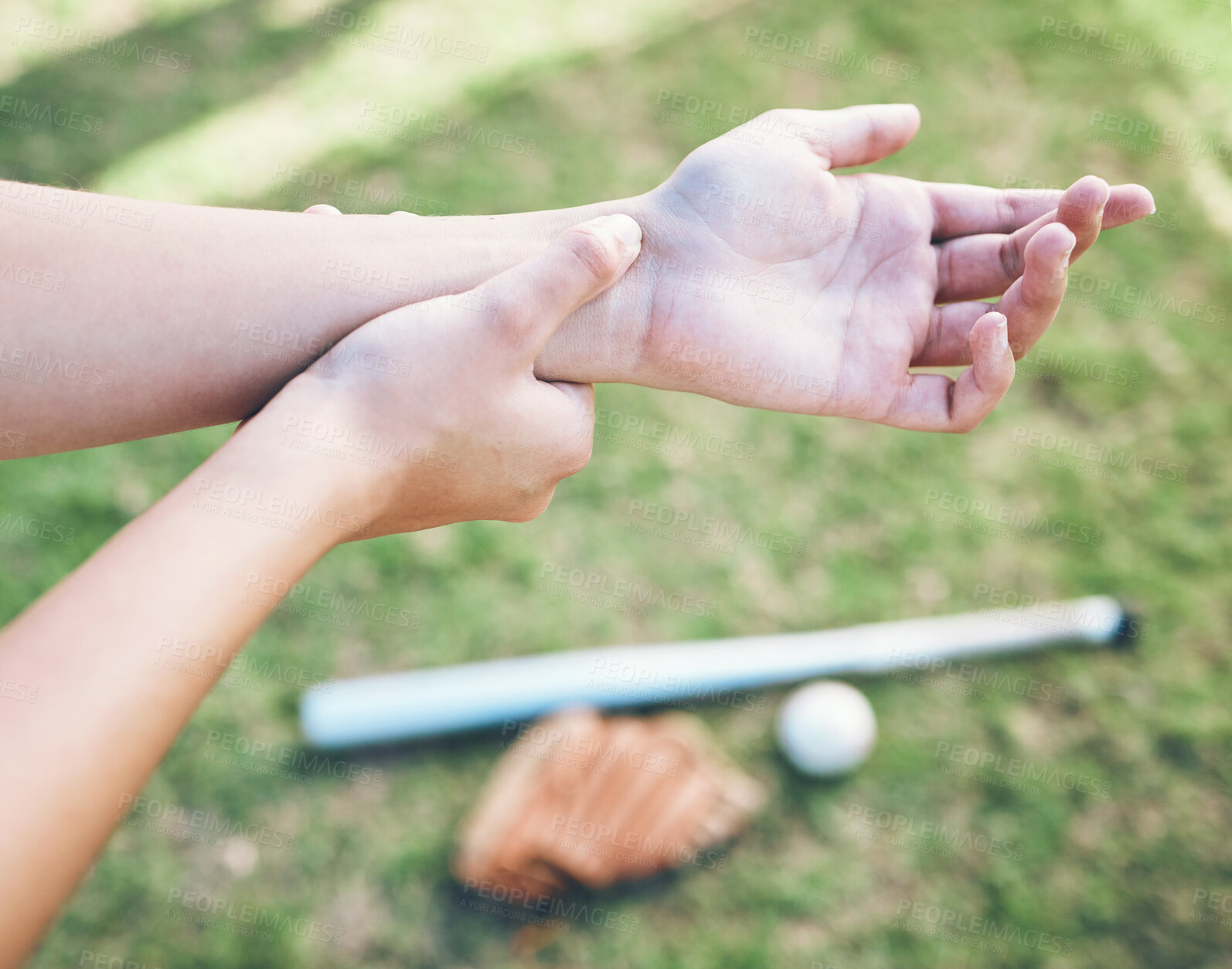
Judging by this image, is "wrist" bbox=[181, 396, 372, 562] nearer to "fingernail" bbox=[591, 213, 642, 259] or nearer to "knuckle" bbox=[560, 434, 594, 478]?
Answer: "knuckle" bbox=[560, 434, 594, 478]

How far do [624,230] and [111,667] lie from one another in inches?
46.8

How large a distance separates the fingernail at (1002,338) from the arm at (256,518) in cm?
72

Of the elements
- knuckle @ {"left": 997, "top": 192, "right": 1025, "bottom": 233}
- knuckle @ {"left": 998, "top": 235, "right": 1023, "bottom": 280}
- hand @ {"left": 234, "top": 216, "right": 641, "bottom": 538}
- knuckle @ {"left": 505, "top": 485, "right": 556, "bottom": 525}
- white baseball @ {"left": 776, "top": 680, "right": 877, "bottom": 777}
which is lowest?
white baseball @ {"left": 776, "top": 680, "right": 877, "bottom": 777}

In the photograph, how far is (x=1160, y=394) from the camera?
3520 mm

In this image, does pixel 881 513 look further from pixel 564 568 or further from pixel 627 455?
pixel 564 568

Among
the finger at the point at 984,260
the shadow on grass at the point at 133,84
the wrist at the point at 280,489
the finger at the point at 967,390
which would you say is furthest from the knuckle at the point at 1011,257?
the shadow on grass at the point at 133,84

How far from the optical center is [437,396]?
152 cm

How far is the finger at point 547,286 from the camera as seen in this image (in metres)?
1.51

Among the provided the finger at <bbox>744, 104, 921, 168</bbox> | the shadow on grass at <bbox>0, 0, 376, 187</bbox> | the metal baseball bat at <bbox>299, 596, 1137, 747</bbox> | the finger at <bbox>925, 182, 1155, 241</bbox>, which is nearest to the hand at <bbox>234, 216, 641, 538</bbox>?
the finger at <bbox>744, 104, 921, 168</bbox>

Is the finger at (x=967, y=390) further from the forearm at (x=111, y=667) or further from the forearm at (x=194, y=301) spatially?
the forearm at (x=111, y=667)

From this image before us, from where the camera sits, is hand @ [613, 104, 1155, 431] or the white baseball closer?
hand @ [613, 104, 1155, 431]

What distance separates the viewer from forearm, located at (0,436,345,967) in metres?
0.92

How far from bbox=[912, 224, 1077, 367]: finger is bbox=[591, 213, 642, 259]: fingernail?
0.68 meters

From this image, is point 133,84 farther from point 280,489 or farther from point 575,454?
point 280,489
